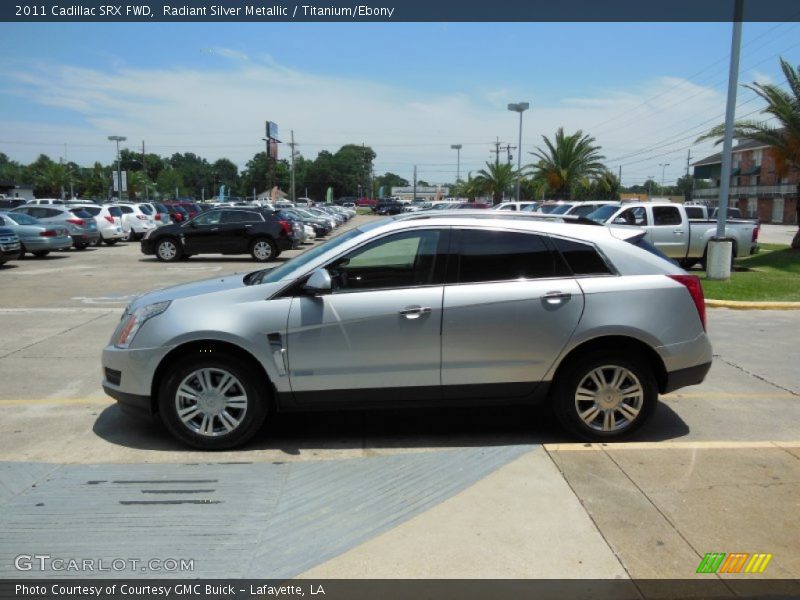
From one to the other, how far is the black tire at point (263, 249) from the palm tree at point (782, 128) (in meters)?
13.6

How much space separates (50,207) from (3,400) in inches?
807

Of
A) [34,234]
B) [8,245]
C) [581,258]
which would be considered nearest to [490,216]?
[581,258]

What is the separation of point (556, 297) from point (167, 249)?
1888 cm

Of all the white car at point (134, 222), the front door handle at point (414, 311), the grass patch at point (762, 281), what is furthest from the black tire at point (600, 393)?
the white car at point (134, 222)

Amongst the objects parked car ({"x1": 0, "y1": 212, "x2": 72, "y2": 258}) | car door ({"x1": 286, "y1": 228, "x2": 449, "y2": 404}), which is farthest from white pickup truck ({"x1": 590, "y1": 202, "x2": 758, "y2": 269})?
parked car ({"x1": 0, "y1": 212, "x2": 72, "y2": 258})

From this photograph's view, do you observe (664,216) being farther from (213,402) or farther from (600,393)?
(213,402)

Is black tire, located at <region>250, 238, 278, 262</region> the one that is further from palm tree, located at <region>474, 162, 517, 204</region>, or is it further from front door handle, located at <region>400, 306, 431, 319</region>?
palm tree, located at <region>474, 162, 517, 204</region>

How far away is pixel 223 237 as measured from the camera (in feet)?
70.8

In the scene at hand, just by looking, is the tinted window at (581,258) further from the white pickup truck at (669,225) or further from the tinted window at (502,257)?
the white pickup truck at (669,225)

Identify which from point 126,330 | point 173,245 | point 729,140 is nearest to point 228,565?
point 126,330

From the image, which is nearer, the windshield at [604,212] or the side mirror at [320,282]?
the side mirror at [320,282]

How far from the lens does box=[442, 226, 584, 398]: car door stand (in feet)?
16.1

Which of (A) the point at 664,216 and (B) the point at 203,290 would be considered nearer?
(B) the point at 203,290

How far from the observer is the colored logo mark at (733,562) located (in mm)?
3299
